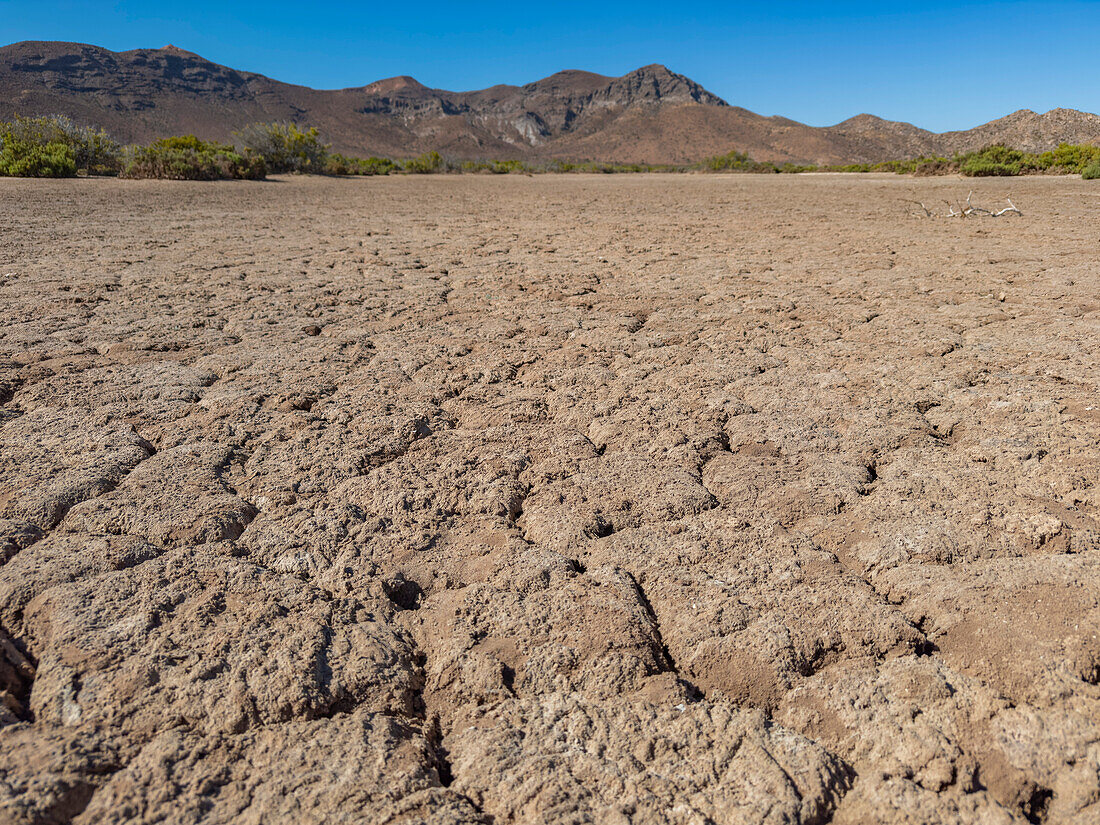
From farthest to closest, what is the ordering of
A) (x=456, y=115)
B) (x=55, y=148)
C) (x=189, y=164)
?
(x=456, y=115) → (x=189, y=164) → (x=55, y=148)

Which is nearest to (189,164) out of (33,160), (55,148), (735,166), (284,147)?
(55,148)

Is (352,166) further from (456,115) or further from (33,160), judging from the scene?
(456,115)

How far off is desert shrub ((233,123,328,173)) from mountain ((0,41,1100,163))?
118 feet

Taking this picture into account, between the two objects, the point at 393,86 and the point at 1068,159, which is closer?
the point at 1068,159

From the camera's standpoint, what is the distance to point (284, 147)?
1753cm

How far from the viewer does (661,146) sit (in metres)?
63.7

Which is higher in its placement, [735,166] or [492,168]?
[735,166]

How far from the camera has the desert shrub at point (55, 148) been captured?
12.0 m

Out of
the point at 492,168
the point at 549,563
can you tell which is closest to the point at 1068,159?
the point at 492,168

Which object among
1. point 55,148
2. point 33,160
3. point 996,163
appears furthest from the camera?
point 996,163

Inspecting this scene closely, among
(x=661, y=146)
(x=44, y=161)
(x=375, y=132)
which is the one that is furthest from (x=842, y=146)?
(x=44, y=161)

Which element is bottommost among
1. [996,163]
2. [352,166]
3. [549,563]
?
[549,563]

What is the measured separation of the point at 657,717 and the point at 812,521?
852 millimetres

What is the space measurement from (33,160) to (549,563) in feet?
47.8
